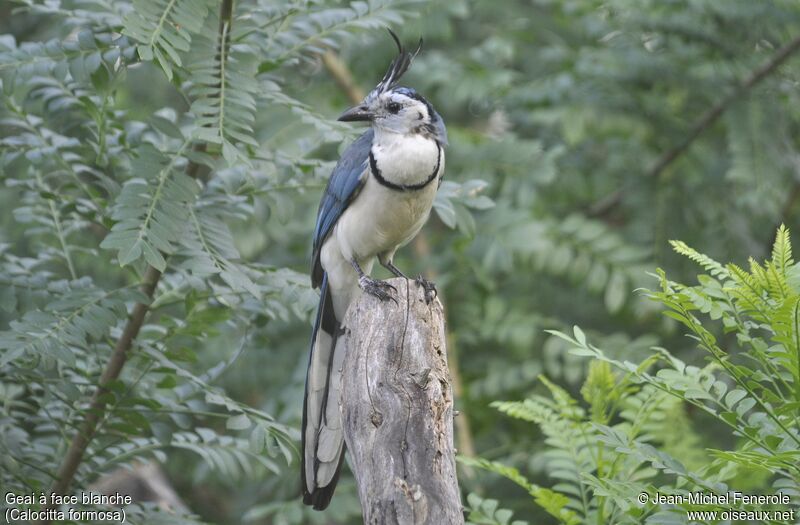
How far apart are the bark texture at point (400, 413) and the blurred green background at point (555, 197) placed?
1.78 metres

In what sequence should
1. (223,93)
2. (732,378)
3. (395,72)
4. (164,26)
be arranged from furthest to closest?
(395,72), (223,93), (164,26), (732,378)

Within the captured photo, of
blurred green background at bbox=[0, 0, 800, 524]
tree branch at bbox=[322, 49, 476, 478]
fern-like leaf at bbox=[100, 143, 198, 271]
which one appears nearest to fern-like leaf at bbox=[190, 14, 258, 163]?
fern-like leaf at bbox=[100, 143, 198, 271]

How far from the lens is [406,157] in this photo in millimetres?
3533

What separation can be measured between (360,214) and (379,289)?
0.55 meters

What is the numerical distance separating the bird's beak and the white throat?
133 millimetres

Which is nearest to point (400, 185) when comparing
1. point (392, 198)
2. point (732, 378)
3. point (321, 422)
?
point (392, 198)

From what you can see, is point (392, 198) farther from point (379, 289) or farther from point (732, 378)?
point (732, 378)

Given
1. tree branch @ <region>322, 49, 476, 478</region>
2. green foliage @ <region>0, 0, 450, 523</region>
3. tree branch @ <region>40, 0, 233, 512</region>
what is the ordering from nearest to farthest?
green foliage @ <region>0, 0, 450, 523</region>, tree branch @ <region>40, 0, 233, 512</region>, tree branch @ <region>322, 49, 476, 478</region>

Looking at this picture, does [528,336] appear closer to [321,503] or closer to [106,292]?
[321,503]

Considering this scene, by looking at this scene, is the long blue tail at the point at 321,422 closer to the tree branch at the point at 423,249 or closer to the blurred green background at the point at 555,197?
the blurred green background at the point at 555,197

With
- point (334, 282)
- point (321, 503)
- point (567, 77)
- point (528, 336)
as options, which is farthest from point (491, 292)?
Result: point (321, 503)

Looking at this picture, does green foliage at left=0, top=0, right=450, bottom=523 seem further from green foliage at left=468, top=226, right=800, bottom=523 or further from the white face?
green foliage at left=468, top=226, right=800, bottom=523

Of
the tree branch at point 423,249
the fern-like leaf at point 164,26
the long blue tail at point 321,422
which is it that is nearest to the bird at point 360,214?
the long blue tail at point 321,422

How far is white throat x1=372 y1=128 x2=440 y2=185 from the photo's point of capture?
11.5 feet
